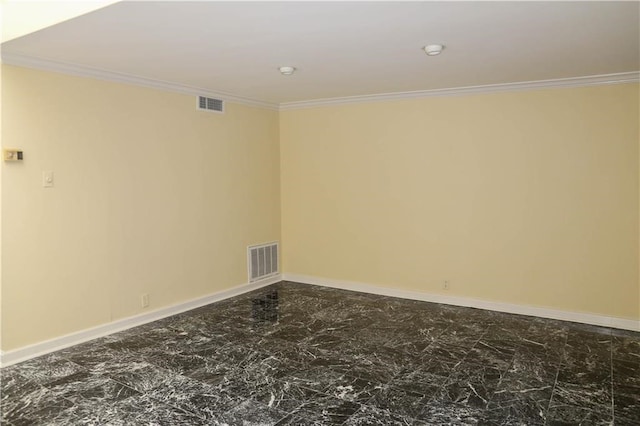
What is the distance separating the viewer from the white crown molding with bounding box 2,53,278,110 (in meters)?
3.47

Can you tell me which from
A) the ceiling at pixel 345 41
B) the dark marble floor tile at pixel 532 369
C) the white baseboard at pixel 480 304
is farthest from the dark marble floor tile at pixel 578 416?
the ceiling at pixel 345 41

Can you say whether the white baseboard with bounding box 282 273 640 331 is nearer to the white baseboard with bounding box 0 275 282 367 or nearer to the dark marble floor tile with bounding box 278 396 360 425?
the white baseboard with bounding box 0 275 282 367

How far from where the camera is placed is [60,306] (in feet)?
12.5

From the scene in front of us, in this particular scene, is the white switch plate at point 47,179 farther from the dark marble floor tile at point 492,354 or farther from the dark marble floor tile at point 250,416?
the dark marble floor tile at point 492,354

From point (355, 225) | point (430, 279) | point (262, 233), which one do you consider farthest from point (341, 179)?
point (430, 279)

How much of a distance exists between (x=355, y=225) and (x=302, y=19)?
3.27 meters

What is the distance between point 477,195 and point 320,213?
1931 millimetres

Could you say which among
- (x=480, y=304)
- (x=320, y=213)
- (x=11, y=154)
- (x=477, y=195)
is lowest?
(x=480, y=304)

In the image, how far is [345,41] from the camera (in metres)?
3.12

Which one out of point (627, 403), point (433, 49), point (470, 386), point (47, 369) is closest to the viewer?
point (627, 403)

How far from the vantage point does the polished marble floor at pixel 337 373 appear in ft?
8.98

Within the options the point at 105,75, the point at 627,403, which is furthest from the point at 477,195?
the point at 105,75

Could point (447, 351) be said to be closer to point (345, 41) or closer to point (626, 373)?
point (626, 373)

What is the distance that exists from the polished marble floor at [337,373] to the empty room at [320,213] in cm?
2
